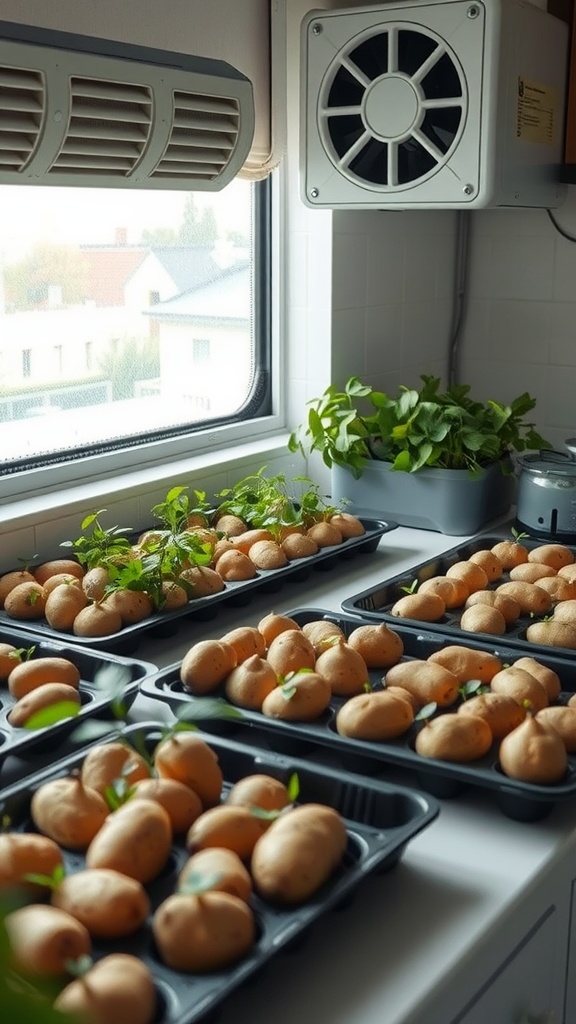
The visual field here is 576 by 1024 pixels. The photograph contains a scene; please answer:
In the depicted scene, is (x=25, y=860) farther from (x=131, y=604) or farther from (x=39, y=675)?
(x=131, y=604)

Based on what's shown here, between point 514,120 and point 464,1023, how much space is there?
167 centimetres

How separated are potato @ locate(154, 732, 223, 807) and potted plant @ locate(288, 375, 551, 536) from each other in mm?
1137

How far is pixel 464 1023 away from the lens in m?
1.05

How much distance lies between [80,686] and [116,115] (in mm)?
925

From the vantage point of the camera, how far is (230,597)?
6.11 ft

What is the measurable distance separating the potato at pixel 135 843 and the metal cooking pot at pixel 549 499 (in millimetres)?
1326

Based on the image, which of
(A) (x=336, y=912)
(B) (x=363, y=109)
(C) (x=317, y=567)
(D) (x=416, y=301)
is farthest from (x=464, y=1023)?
(D) (x=416, y=301)

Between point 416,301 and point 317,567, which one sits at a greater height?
point 416,301

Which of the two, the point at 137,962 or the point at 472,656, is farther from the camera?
the point at 472,656

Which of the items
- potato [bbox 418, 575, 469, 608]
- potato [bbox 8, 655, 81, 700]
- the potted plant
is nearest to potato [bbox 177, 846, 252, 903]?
potato [bbox 8, 655, 81, 700]

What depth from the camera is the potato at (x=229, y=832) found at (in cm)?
106

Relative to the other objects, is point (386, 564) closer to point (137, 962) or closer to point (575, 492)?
point (575, 492)

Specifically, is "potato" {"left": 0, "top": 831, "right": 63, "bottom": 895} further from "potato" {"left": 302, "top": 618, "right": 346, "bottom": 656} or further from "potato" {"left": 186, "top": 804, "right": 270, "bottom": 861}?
"potato" {"left": 302, "top": 618, "right": 346, "bottom": 656}

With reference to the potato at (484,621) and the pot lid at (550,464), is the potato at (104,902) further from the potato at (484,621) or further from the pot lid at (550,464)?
the pot lid at (550,464)
